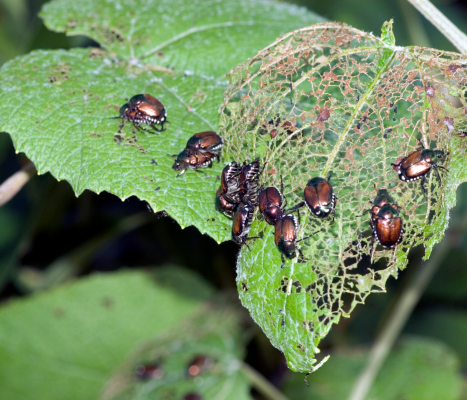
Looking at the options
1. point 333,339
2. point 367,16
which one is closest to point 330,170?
point 333,339

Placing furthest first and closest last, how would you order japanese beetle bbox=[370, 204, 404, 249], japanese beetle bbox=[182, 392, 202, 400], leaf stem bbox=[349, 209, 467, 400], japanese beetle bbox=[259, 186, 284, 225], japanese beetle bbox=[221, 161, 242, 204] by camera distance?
leaf stem bbox=[349, 209, 467, 400] → japanese beetle bbox=[182, 392, 202, 400] → japanese beetle bbox=[221, 161, 242, 204] → japanese beetle bbox=[259, 186, 284, 225] → japanese beetle bbox=[370, 204, 404, 249]

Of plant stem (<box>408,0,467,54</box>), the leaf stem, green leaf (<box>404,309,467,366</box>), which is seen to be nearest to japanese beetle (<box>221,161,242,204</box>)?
plant stem (<box>408,0,467,54</box>)

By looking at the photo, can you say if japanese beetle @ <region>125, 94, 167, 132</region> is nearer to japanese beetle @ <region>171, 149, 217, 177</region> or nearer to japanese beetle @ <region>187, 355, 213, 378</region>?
japanese beetle @ <region>171, 149, 217, 177</region>

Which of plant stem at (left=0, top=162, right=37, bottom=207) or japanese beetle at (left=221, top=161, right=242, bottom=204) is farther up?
japanese beetle at (left=221, top=161, right=242, bottom=204)

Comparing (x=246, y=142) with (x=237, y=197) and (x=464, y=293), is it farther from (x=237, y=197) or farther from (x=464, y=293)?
(x=464, y=293)

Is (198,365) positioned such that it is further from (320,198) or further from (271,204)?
(320,198)

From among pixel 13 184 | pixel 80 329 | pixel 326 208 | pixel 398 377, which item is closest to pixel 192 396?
pixel 80 329
